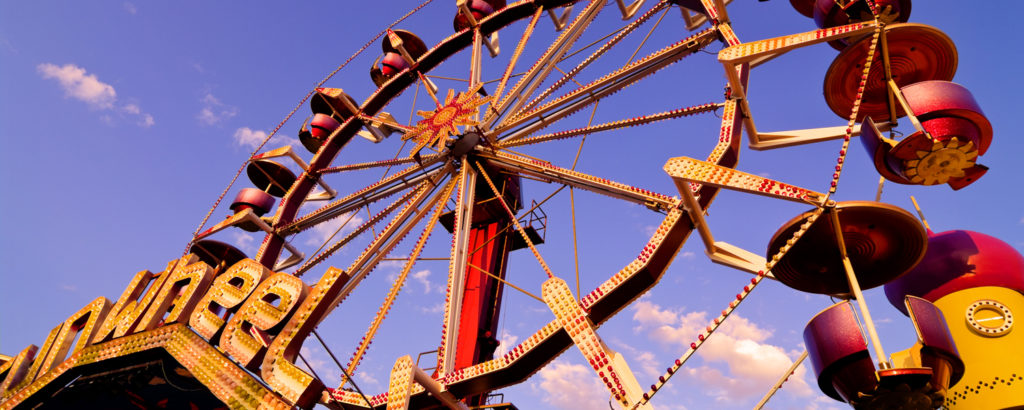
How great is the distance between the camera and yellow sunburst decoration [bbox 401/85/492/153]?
1286 centimetres

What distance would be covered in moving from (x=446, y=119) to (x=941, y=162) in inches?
313

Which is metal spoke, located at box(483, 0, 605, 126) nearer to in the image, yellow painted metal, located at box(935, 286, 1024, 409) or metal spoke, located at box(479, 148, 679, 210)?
metal spoke, located at box(479, 148, 679, 210)

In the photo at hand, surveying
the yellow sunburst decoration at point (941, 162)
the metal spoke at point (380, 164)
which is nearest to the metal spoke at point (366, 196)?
the metal spoke at point (380, 164)

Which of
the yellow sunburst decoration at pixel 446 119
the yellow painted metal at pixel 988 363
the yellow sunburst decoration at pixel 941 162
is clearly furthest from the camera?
the yellow sunburst decoration at pixel 446 119

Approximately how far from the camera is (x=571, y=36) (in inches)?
576

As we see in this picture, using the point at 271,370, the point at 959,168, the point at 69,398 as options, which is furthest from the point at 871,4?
the point at 69,398

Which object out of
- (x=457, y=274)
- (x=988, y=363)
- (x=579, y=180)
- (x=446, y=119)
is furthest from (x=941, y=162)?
(x=446, y=119)

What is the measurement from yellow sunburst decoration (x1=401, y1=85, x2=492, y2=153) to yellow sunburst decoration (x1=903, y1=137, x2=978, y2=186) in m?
6.83

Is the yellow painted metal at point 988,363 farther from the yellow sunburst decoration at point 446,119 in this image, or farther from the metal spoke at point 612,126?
the yellow sunburst decoration at point 446,119

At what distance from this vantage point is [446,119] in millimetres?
13242

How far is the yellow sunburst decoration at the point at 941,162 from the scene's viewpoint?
Result: 25.7ft

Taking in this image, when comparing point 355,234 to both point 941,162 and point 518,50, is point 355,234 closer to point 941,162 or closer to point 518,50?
point 518,50

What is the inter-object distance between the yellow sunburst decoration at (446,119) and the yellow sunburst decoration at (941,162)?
22.4ft

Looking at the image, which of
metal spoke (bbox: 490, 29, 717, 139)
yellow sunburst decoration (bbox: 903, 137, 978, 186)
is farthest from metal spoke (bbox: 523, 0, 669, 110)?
yellow sunburst decoration (bbox: 903, 137, 978, 186)
